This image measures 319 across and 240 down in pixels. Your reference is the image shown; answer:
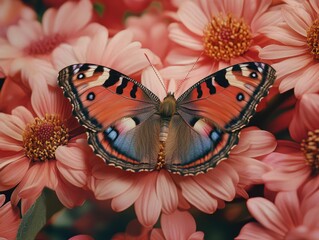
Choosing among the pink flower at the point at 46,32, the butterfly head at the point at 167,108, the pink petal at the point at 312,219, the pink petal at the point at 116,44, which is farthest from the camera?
the pink flower at the point at 46,32

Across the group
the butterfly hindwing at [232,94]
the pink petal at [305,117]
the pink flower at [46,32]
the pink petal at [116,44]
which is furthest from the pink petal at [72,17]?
the pink petal at [305,117]

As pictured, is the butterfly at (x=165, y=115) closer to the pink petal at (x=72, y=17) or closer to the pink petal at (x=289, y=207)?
the pink petal at (x=289, y=207)

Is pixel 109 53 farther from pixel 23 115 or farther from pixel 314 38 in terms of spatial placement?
pixel 314 38

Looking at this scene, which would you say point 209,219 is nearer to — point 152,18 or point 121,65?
point 121,65

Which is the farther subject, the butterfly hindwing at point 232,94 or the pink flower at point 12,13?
the pink flower at point 12,13

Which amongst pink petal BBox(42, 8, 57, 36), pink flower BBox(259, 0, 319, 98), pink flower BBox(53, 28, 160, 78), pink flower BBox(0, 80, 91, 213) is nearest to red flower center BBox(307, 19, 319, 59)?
pink flower BBox(259, 0, 319, 98)

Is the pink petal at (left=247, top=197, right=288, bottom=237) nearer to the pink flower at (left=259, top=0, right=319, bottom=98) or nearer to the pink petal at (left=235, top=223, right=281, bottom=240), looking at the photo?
the pink petal at (left=235, top=223, right=281, bottom=240)

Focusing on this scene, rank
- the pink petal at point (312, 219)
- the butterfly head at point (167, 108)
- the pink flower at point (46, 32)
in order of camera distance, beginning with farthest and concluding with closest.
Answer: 1. the pink flower at point (46, 32)
2. the butterfly head at point (167, 108)
3. the pink petal at point (312, 219)

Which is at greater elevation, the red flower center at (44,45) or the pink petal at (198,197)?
the red flower center at (44,45)
